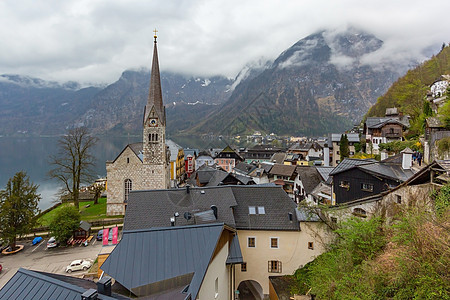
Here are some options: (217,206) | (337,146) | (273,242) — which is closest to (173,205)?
(217,206)

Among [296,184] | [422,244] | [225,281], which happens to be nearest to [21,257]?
[225,281]

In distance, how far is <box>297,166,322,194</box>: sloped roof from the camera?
33.4m

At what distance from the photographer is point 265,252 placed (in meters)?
18.6

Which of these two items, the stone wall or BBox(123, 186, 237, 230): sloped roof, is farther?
the stone wall

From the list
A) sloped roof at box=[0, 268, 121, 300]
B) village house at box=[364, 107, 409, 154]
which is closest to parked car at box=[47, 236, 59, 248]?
sloped roof at box=[0, 268, 121, 300]

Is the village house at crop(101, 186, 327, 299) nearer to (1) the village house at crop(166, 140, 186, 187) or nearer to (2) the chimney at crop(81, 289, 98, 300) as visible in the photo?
(2) the chimney at crop(81, 289, 98, 300)

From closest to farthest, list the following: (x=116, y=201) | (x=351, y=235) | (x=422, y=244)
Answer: (x=422, y=244) < (x=351, y=235) < (x=116, y=201)

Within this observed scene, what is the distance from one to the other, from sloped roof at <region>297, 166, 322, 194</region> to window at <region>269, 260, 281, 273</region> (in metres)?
16.1

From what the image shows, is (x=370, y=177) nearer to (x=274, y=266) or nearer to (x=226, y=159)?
(x=274, y=266)

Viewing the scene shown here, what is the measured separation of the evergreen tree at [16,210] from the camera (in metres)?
24.3

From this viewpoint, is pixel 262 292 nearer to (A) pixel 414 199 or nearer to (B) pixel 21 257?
(A) pixel 414 199

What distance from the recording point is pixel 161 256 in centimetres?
1083

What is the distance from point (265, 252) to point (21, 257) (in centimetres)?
2383

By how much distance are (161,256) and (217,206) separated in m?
8.87
